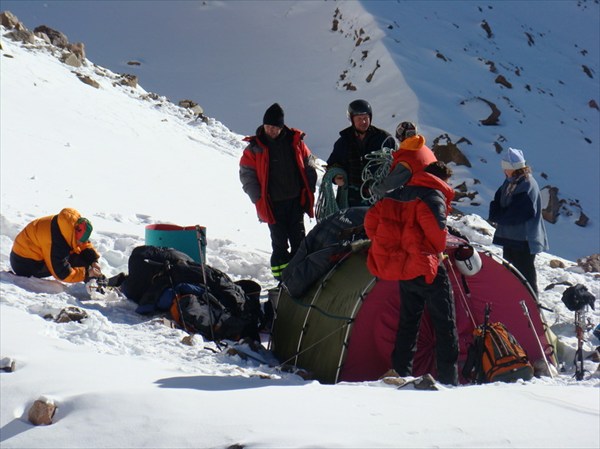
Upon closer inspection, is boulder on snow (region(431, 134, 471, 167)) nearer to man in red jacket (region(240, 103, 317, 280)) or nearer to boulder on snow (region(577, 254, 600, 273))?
boulder on snow (region(577, 254, 600, 273))

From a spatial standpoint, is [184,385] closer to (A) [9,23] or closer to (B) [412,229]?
(B) [412,229]

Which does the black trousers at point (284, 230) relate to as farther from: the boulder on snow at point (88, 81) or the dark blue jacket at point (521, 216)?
the boulder on snow at point (88, 81)

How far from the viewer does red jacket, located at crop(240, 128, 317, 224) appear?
7227 mm

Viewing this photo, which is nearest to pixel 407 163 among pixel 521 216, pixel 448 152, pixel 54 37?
pixel 521 216

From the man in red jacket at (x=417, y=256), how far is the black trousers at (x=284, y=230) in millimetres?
2183

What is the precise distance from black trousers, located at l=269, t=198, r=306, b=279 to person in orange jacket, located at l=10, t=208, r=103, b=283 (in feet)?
5.15

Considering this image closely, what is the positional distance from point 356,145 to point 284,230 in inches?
38.4

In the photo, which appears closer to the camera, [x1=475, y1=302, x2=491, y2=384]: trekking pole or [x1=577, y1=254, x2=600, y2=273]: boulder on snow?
[x1=475, y1=302, x2=491, y2=384]: trekking pole

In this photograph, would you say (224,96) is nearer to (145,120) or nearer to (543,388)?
(145,120)

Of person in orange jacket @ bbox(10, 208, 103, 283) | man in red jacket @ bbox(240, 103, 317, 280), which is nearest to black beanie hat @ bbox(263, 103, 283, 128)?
man in red jacket @ bbox(240, 103, 317, 280)

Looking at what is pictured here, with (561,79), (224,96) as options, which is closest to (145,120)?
(224,96)

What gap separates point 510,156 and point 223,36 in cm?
2357

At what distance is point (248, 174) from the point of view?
731 cm

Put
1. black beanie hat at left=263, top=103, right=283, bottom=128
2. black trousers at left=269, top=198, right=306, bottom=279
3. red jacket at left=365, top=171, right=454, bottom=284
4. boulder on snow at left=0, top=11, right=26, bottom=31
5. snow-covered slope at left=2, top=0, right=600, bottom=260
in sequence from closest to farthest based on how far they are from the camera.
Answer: red jacket at left=365, top=171, right=454, bottom=284 → black beanie hat at left=263, top=103, right=283, bottom=128 → black trousers at left=269, top=198, right=306, bottom=279 → boulder on snow at left=0, top=11, right=26, bottom=31 → snow-covered slope at left=2, top=0, right=600, bottom=260
